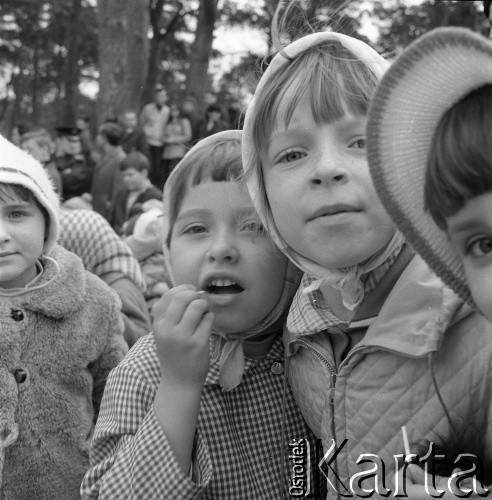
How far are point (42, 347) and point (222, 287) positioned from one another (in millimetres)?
794

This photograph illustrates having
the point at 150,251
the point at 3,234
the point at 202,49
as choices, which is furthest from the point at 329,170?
the point at 202,49

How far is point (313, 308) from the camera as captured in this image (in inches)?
68.1

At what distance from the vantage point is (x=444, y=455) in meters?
1.38

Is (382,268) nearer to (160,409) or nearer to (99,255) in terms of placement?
(160,409)

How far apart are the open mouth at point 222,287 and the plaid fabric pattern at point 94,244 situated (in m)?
1.40

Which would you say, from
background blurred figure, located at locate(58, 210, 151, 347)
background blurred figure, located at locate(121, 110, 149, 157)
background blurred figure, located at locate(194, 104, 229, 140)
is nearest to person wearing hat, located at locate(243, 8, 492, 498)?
background blurred figure, located at locate(58, 210, 151, 347)

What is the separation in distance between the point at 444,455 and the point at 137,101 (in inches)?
464

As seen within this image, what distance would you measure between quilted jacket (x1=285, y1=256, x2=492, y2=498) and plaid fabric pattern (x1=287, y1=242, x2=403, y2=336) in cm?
6

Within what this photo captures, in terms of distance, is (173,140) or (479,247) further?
(173,140)

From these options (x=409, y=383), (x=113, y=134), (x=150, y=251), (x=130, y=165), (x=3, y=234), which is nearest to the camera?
(x=409, y=383)

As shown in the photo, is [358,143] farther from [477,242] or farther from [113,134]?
[113,134]

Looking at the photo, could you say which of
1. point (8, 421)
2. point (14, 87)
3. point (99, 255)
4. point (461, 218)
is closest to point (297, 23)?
point (461, 218)

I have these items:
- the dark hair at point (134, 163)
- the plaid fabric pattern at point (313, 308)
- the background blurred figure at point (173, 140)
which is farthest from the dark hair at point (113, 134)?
the plaid fabric pattern at point (313, 308)

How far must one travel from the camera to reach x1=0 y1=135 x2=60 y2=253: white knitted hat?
2357mm
